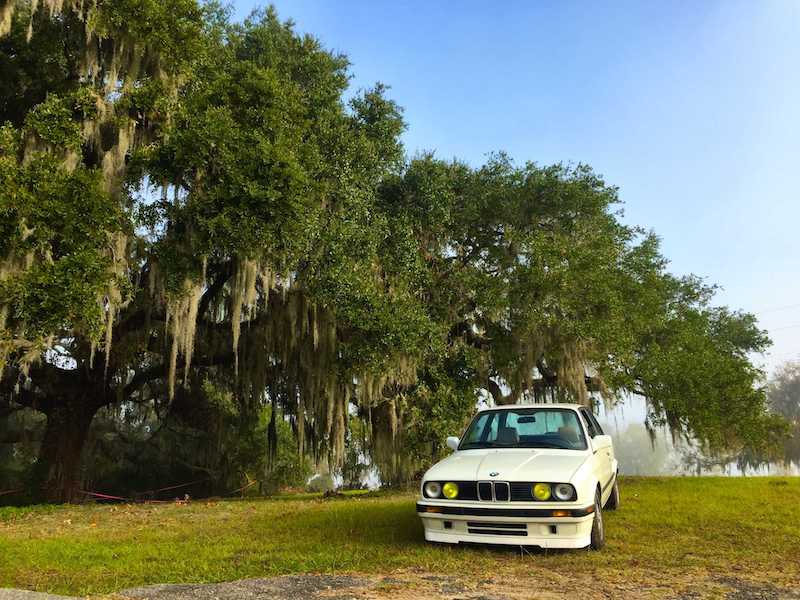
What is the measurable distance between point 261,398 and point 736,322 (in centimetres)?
1809

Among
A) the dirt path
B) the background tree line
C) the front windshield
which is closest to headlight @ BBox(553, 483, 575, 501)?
the dirt path

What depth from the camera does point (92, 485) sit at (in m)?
22.0

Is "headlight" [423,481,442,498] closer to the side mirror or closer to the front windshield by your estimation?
the front windshield

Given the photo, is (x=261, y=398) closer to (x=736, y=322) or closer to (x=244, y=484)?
(x=244, y=484)

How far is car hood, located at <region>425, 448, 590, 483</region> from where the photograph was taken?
5.45 m

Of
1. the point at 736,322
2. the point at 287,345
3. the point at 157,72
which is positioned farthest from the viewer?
the point at 736,322

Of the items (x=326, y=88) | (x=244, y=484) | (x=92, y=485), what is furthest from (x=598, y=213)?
(x=92, y=485)

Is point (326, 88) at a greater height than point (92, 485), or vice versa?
point (326, 88)

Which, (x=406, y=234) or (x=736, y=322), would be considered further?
(x=736, y=322)

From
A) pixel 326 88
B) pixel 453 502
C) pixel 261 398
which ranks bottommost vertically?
pixel 453 502

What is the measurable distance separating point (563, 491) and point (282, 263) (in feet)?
26.5

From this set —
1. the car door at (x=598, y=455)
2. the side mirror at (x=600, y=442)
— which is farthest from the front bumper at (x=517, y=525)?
the side mirror at (x=600, y=442)

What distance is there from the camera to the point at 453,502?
220 inches

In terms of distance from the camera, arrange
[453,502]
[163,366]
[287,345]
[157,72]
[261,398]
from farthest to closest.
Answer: [261,398]
[163,366]
[287,345]
[157,72]
[453,502]
